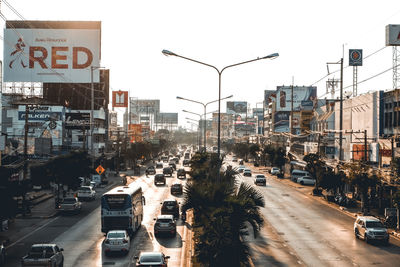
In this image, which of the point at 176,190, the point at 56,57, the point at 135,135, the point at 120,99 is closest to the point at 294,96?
the point at 135,135

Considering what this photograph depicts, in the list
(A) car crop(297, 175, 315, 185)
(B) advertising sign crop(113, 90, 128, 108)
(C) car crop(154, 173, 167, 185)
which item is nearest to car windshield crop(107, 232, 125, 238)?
(C) car crop(154, 173, 167, 185)

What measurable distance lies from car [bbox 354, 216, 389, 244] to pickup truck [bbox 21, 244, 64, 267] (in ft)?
69.8

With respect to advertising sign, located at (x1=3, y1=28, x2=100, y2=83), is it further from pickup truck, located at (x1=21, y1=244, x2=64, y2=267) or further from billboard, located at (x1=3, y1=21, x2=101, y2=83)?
pickup truck, located at (x1=21, y1=244, x2=64, y2=267)

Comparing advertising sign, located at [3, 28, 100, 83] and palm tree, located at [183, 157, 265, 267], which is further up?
advertising sign, located at [3, 28, 100, 83]

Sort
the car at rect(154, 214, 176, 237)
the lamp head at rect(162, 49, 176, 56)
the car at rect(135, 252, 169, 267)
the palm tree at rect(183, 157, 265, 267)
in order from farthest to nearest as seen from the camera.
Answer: the car at rect(154, 214, 176, 237), the lamp head at rect(162, 49, 176, 56), the car at rect(135, 252, 169, 267), the palm tree at rect(183, 157, 265, 267)

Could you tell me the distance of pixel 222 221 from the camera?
20094 mm

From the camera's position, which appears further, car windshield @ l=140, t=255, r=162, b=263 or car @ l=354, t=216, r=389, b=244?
car @ l=354, t=216, r=389, b=244

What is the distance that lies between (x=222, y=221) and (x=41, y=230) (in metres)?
25.7

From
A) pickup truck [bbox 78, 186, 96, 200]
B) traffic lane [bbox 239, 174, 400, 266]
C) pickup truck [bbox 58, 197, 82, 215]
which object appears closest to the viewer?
traffic lane [bbox 239, 174, 400, 266]

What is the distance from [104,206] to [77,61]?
258ft

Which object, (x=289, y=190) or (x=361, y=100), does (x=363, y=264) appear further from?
(x=289, y=190)

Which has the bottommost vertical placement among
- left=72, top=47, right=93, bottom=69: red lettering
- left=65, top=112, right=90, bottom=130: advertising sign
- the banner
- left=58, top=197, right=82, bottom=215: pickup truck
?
left=58, top=197, right=82, bottom=215: pickup truck

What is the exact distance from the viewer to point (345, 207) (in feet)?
188

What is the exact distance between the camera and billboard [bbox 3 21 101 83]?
4326 inches
